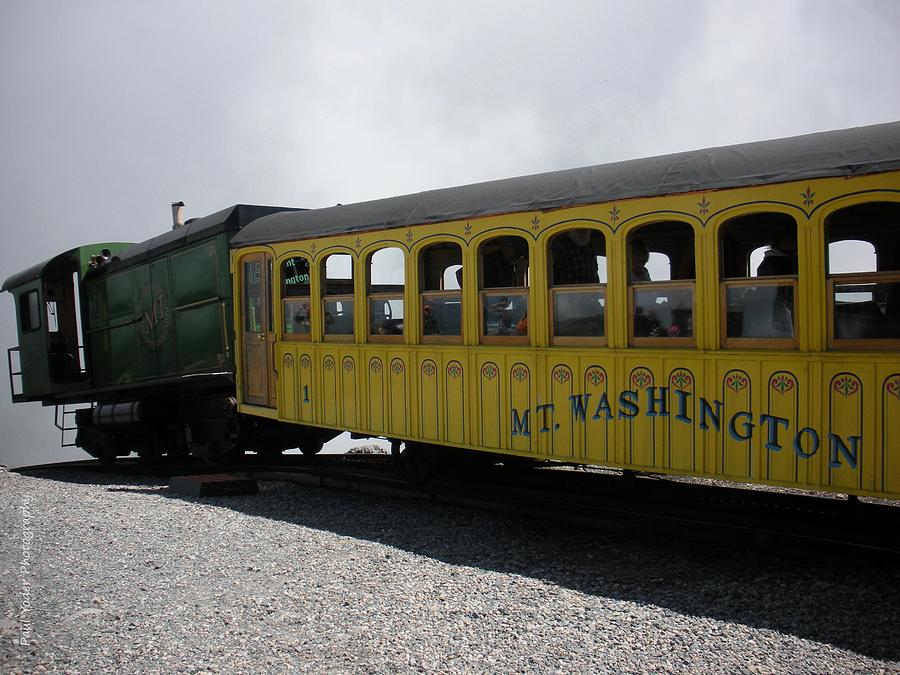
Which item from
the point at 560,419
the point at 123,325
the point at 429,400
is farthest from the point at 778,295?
the point at 123,325

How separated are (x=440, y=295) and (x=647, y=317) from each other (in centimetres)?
218

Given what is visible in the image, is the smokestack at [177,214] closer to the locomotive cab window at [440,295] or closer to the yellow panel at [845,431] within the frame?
the locomotive cab window at [440,295]

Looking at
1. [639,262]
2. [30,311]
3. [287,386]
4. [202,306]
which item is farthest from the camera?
[30,311]

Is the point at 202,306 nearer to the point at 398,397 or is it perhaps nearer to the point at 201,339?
the point at 201,339

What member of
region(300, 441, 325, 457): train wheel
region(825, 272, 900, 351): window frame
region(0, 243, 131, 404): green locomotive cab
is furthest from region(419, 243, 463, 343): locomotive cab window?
region(0, 243, 131, 404): green locomotive cab

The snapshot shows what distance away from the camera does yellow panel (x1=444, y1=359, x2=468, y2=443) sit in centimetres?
749

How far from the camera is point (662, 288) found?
6.20m

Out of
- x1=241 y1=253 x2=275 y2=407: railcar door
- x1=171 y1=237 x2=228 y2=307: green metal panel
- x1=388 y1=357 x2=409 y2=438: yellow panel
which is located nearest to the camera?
x1=388 y1=357 x2=409 y2=438: yellow panel

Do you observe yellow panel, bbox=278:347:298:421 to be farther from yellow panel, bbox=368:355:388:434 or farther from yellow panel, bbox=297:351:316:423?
yellow panel, bbox=368:355:388:434

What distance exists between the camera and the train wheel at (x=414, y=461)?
332 inches

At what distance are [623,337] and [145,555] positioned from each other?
4.12m

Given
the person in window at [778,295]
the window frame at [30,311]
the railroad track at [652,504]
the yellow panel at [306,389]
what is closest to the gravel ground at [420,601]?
the railroad track at [652,504]

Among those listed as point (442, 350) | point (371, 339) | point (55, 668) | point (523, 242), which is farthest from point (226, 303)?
point (55, 668)

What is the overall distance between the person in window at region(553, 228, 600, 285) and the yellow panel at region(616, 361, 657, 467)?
90cm
